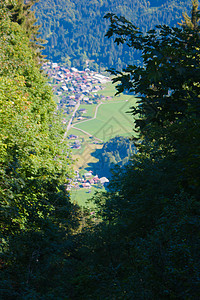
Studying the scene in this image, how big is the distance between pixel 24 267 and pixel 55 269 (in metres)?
0.83

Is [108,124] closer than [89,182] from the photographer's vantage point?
No

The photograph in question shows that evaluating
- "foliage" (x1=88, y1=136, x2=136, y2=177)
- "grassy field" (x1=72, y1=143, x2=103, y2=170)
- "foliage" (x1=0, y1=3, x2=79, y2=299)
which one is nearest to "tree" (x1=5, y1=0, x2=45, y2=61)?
"foliage" (x1=0, y1=3, x2=79, y2=299)

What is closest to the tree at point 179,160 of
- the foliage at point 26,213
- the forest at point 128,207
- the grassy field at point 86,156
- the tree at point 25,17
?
the forest at point 128,207

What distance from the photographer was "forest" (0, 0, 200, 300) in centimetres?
417

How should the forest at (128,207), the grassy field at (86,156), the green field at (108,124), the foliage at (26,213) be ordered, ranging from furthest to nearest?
the green field at (108,124) < the grassy field at (86,156) < the foliage at (26,213) < the forest at (128,207)

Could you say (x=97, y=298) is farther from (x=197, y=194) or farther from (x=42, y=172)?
(x=42, y=172)

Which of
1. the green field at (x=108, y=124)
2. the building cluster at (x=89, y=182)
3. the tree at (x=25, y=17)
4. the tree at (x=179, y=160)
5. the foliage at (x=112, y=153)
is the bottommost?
the tree at (x=179, y=160)

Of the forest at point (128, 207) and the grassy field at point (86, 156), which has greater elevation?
the grassy field at point (86, 156)

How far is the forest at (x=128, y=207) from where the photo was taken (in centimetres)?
417

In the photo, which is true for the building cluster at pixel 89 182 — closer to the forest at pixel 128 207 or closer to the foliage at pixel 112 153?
the foliage at pixel 112 153

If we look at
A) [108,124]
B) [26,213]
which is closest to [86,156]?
[108,124]

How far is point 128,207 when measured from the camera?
338 inches

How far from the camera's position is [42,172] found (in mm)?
10305

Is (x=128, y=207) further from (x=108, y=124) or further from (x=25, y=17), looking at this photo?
(x=108, y=124)
